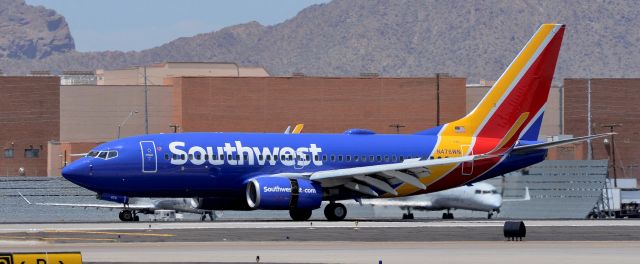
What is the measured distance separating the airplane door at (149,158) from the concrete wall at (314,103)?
271ft

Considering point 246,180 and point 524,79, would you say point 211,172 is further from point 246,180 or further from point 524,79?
point 524,79

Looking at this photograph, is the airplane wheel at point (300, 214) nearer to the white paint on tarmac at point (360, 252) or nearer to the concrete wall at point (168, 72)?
Result: the white paint on tarmac at point (360, 252)

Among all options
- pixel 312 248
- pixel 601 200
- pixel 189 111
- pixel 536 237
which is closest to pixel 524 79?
pixel 536 237

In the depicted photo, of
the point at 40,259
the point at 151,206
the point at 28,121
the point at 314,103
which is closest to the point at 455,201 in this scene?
the point at 151,206

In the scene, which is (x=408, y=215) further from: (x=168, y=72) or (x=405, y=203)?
(x=168, y=72)

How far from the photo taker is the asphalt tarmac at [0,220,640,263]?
1503 inches

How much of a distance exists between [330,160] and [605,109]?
101202 millimetres

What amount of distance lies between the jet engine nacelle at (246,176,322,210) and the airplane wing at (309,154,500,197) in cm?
71

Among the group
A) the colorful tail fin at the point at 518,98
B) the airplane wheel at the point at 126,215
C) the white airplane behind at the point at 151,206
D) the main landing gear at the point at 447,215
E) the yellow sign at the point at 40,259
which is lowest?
the main landing gear at the point at 447,215

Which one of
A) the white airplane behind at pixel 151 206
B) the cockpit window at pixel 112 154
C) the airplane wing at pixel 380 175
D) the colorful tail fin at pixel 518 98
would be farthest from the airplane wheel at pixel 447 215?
the cockpit window at pixel 112 154

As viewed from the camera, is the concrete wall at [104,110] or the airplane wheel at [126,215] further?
the concrete wall at [104,110]

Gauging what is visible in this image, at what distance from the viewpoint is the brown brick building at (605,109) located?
159875 mm

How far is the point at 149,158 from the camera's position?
6069 cm

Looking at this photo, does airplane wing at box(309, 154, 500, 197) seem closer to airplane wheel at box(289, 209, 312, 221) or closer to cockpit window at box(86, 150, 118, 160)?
airplane wheel at box(289, 209, 312, 221)
